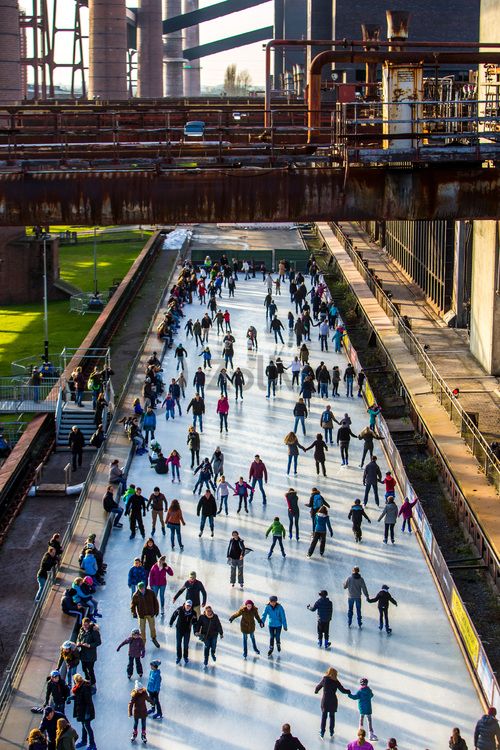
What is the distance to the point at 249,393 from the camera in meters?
32.7

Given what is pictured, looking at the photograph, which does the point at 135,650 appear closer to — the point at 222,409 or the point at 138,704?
the point at 138,704

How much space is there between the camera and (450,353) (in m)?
34.7

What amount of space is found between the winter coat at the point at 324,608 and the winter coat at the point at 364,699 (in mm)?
2166

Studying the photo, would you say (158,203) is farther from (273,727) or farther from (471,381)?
(471,381)

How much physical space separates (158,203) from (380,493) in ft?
26.0

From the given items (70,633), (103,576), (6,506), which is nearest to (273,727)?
(70,633)

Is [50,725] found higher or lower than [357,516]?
lower

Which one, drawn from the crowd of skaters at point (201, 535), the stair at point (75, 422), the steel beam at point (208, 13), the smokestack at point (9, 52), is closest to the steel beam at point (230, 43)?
the steel beam at point (208, 13)

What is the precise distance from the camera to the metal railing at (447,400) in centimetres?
2342

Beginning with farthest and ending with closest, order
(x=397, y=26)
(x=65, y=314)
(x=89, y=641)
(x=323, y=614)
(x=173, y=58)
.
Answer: (x=173, y=58), (x=65, y=314), (x=397, y=26), (x=323, y=614), (x=89, y=641)

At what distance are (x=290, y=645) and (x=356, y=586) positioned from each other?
Answer: 130cm

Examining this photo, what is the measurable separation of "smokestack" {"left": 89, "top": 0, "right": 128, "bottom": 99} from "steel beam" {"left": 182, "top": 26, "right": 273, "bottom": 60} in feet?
195

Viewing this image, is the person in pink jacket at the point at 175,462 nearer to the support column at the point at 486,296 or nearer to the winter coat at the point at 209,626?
the winter coat at the point at 209,626

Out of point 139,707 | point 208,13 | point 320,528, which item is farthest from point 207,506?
point 208,13
